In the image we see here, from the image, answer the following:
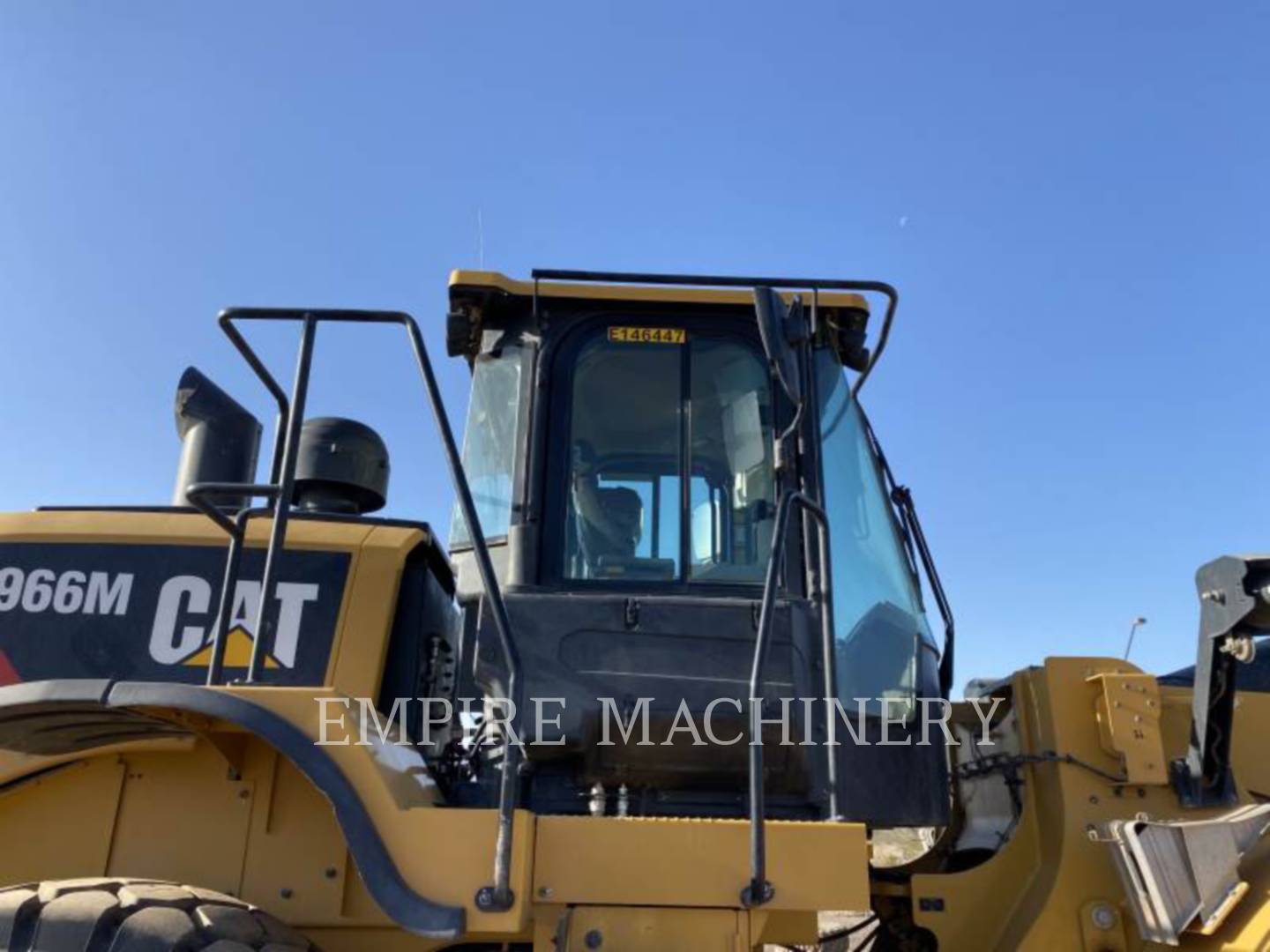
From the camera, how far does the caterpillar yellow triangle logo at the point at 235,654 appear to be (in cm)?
333

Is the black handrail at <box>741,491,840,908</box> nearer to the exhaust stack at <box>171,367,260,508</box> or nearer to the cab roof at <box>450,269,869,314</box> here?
the cab roof at <box>450,269,869,314</box>

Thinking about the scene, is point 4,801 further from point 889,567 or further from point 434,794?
point 889,567

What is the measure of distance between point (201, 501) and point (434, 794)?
3.58ft

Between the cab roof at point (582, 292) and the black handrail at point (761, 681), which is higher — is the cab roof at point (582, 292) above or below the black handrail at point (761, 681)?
above

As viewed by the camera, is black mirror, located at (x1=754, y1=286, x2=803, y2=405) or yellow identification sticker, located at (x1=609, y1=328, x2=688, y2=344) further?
yellow identification sticker, located at (x1=609, y1=328, x2=688, y2=344)

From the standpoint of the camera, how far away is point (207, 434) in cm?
441

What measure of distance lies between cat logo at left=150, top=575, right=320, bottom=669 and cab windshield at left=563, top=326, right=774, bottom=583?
912 mm

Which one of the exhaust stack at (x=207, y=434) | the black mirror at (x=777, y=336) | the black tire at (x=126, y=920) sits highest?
the exhaust stack at (x=207, y=434)

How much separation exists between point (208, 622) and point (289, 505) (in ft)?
2.11

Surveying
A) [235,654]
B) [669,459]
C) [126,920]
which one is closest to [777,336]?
[669,459]

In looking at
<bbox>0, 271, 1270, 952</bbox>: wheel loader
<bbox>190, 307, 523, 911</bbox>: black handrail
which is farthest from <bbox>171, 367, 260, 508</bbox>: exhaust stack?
<bbox>190, 307, 523, 911</bbox>: black handrail

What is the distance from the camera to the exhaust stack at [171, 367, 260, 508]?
173 inches

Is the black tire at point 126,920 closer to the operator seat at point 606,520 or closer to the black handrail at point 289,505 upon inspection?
the black handrail at point 289,505

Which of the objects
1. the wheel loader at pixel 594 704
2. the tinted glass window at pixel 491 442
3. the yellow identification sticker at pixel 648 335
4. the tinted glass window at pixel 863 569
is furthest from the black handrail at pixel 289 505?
the tinted glass window at pixel 863 569
